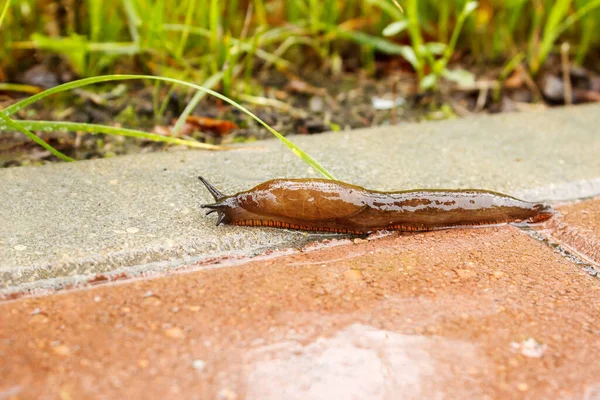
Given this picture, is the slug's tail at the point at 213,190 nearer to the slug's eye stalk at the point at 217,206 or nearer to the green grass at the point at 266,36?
the slug's eye stalk at the point at 217,206

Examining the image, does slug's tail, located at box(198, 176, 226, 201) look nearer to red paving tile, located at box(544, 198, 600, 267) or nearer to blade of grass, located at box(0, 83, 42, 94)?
red paving tile, located at box(544, 198, 600, 267)

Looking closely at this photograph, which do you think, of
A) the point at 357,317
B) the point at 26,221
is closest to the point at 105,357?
the point at 357,317

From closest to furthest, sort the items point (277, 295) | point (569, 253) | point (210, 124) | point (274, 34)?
point (277, 295) → point (569, 253) → point (210, 124) → point (274, 34)

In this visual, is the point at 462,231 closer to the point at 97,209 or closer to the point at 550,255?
the point at 550,255

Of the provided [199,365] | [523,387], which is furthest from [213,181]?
[523,387]

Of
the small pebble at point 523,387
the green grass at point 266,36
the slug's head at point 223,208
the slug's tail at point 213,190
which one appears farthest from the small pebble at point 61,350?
the green grass at point 266,36

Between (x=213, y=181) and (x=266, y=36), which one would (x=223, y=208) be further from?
(x=266, y=36)
